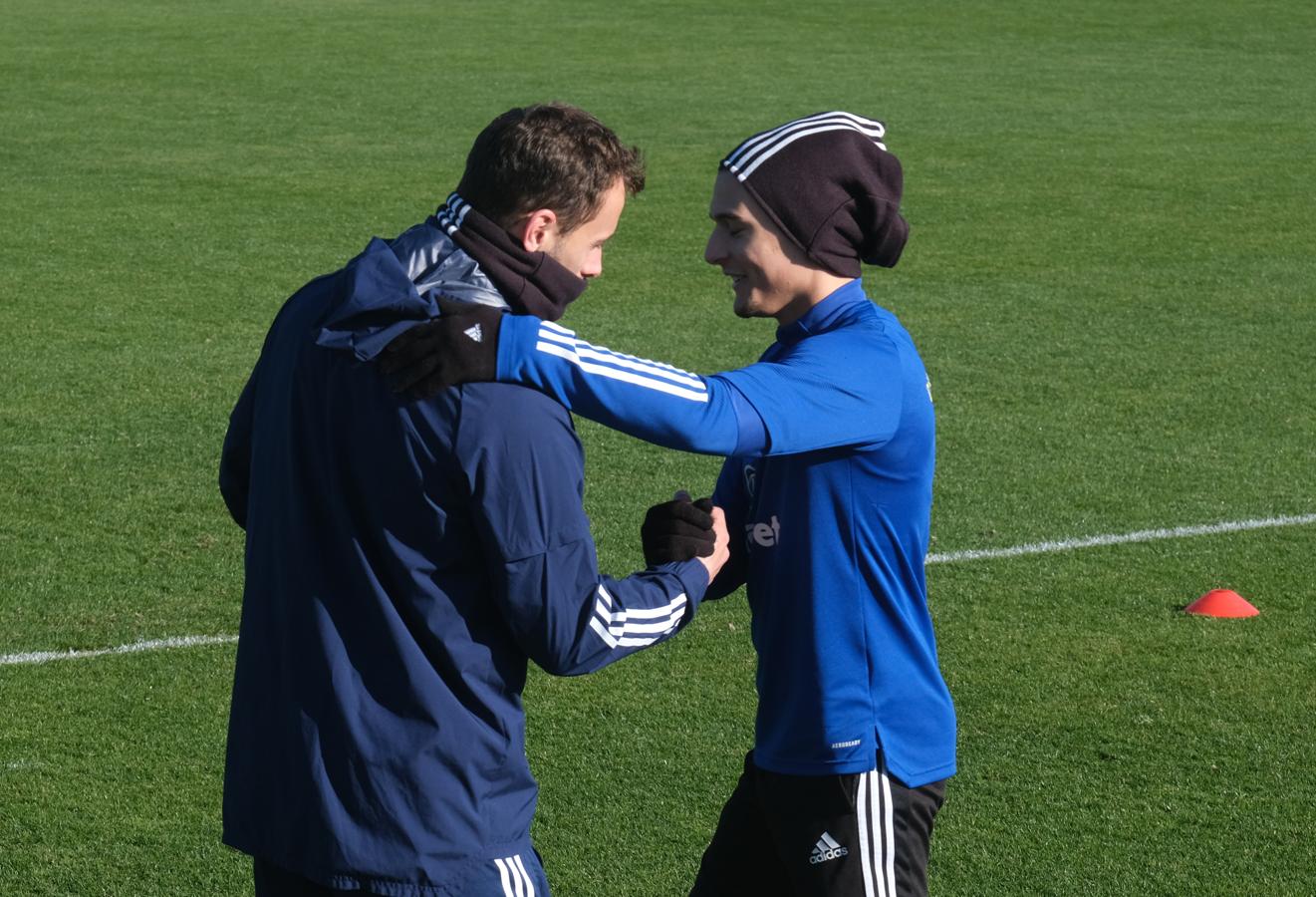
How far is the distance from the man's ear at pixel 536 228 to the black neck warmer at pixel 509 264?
0.01 m

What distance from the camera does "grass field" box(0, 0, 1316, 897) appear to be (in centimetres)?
532

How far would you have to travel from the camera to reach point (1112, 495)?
8148mm

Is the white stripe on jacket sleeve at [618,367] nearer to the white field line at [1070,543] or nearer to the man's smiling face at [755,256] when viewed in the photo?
the man's smiling face at [755,256]

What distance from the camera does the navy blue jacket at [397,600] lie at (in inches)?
110

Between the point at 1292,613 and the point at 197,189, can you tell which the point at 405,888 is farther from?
the point at 197,189

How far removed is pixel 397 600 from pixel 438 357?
1.31 feet

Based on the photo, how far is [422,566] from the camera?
2.85 meters

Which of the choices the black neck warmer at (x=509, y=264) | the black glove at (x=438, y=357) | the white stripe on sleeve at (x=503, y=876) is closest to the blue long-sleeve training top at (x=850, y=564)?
the black neck warmer at (x=509, y=264)

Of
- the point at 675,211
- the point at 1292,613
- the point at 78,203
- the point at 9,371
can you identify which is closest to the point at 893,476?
the point at 1292,613

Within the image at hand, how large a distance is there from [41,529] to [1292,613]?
478 cm

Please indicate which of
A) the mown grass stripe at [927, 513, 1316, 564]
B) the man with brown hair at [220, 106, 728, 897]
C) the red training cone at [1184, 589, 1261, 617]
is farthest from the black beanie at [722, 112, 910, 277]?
the mown grass stripe at [927, 513, 1316, 564]

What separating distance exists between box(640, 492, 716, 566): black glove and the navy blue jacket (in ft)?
0.71

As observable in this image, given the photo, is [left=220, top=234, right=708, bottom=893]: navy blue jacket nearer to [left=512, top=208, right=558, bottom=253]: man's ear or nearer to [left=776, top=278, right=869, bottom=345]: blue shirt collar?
[left=512, top=208, right=558, bottom=253]: man's ear

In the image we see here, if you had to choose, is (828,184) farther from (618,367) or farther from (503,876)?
(503,876)
